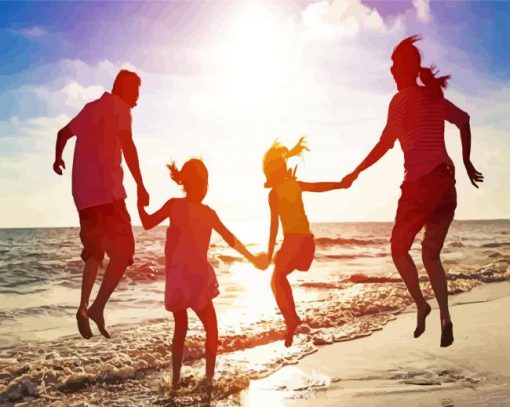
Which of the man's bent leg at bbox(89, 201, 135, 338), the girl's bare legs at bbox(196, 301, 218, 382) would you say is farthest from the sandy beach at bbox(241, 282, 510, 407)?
the man's bent leg at bbox(89, 201, 135, 338)

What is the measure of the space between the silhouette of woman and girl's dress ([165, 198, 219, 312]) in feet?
5.73

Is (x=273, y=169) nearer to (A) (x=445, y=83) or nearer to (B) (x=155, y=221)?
(B) (x=155, y=221)

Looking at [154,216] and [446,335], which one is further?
[154,216]

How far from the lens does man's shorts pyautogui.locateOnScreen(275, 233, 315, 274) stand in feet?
17.7

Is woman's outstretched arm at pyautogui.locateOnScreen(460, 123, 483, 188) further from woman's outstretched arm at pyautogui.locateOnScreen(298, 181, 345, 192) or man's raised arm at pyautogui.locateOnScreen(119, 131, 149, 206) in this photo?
man's raised arm at pyautogui.locateOnScreen(119, 131, 149, 206)

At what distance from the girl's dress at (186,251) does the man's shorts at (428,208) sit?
5.61 ft

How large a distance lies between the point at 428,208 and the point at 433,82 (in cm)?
110

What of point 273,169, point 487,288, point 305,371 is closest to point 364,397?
point 305,371

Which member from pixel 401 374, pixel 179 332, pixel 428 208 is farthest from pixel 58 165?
pixel 401 374

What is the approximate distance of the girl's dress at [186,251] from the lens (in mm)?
5645

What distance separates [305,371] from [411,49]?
4356mm

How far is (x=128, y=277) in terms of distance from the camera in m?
25.1

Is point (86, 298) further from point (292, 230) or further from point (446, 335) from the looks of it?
point (446, 335)

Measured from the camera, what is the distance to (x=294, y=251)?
539cm
